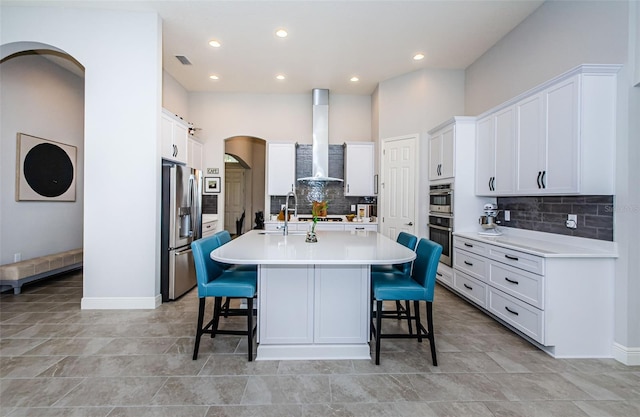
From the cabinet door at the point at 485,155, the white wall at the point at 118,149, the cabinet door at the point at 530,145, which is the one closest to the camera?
the cabinet door at the point at 530,145

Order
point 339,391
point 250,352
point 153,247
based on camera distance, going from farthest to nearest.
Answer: point 153,247 → point 250,352 → point 339,391

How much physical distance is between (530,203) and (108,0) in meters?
5.04

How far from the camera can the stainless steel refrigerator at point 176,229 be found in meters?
3.73

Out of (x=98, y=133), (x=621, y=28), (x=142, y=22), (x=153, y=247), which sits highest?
(x=142, y=22)

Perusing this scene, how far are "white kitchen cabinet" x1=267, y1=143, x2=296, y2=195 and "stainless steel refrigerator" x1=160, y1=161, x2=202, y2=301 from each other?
75.0 inches

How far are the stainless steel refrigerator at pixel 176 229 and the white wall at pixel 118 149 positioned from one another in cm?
21

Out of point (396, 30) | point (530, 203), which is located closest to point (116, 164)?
point (396, 30)

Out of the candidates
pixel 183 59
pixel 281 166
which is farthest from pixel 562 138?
pixel 183 59

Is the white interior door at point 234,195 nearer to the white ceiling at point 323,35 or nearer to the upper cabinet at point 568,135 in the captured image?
the white ceiling at point 323,35

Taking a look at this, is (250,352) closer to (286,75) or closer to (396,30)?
(396,30)

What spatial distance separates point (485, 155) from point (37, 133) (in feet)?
20.2

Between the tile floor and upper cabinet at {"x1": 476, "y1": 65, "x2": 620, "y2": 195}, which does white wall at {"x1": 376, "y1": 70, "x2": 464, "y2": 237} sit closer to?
upper cabinet at {"x1": 476, "y1": 65, "x2": 620, "y2": 195}

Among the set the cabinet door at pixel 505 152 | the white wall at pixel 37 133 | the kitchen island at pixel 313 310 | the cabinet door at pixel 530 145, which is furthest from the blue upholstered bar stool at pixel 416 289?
the white wall at pixel 37 133

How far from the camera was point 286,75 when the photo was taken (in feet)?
17.3
